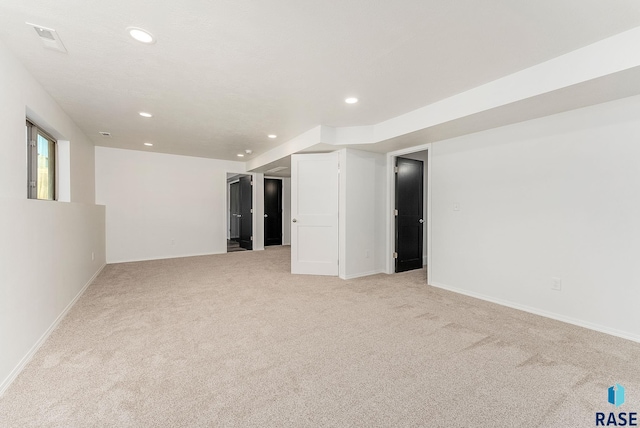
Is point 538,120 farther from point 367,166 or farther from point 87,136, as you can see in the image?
point 87,136

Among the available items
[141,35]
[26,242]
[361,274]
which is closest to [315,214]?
[361,274]

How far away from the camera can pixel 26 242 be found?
2.15 metres

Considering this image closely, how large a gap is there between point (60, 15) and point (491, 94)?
11.2 feet

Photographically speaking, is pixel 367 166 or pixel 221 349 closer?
pixel 221 349

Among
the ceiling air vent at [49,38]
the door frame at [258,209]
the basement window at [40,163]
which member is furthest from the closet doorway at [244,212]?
the ceiling air vent at [49,38]

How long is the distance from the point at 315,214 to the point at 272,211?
3.95m

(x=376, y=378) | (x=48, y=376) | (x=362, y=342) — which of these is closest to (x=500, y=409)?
(x=376, y=378)

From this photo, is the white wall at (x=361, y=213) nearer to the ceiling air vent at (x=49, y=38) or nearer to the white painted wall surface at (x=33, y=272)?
the ceiling air vent at (x=49, y=38)

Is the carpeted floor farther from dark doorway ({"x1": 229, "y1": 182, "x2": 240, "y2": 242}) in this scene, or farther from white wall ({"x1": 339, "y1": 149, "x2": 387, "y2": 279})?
dark doorway ({"x1": 229, "y1": 182, "x2": 240, "y2": 242})

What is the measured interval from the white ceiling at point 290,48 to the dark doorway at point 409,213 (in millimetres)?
1765

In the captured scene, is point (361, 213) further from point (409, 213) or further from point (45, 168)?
point (45, 168)

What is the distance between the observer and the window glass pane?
3.09m

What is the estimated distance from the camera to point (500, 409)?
157 cm

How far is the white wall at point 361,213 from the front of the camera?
457cm
